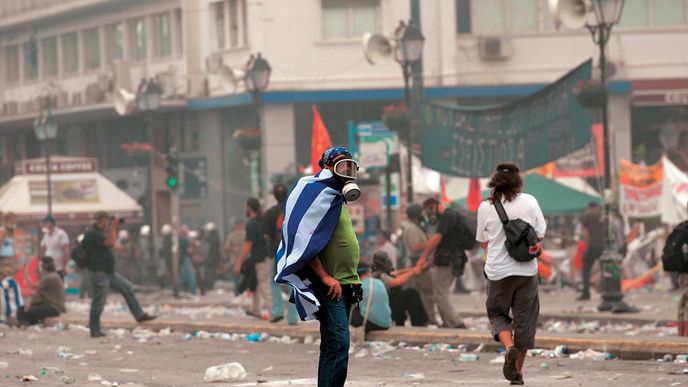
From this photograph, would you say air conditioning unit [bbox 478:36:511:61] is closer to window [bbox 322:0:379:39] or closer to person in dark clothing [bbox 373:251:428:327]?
window [bbox 322:0:379:39]

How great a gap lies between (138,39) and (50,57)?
22.3 ft

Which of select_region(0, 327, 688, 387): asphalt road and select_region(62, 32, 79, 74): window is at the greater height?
select_region(62, 32, 79, 74): window

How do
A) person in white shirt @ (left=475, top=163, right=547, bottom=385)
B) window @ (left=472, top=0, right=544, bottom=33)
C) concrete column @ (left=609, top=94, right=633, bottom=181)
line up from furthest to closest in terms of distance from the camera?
window @ (left=472, top=0, right=544, bottom=33)
concrete column @ (left=609, top=94, right=633, bottom=181)
person in white shirt @ (left=475, top=163, right=547, bottom=385)

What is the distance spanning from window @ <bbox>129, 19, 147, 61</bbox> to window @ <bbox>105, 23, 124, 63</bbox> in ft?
2.04

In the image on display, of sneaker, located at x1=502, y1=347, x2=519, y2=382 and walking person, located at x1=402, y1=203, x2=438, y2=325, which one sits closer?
sneaker, located at x1=502, y1=347, x2=519, y2=382

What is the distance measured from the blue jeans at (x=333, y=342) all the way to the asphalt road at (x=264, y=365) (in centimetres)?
283

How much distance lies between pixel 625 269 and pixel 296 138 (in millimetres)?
14270

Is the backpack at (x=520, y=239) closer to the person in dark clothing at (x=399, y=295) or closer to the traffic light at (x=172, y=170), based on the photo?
the person in dark clothing at (x=399, y=295)

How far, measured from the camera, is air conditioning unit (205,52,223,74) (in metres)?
45.9

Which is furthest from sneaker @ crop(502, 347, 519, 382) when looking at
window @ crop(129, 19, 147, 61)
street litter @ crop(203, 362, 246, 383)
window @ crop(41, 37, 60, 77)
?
window @ crop(41, 37, 60, 77)

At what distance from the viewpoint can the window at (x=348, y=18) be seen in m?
44.3

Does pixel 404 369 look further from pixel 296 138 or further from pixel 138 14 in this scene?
pixel 138 14

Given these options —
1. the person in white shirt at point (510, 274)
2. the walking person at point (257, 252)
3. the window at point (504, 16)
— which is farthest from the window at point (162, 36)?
the person in white shirt at point (510, 274)

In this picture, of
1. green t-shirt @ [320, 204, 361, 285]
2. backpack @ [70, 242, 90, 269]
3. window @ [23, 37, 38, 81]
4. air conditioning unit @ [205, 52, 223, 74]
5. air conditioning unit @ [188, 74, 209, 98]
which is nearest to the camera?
green t-shirt @ [320, 204, 361, 285]
